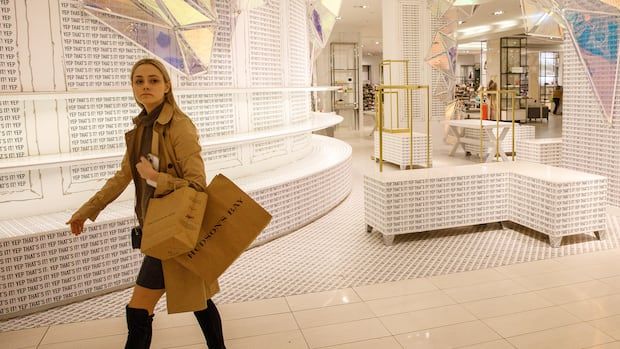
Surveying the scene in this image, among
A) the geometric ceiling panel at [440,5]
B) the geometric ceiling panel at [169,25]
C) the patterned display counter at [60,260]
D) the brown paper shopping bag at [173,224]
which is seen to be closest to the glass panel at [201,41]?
the geometric ceiling panel at [169,25]

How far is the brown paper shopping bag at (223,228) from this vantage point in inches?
80.1

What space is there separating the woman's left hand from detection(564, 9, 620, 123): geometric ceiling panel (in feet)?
17.9

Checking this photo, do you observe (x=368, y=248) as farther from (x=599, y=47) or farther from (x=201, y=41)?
(x=599, y=47)

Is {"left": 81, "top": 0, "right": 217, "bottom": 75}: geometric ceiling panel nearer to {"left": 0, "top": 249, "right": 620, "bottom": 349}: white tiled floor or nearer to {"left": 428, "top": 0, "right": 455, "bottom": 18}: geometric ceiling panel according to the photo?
{"left": 0, "top": 249, "right": 620, "bottom": 349}: white tiled floor

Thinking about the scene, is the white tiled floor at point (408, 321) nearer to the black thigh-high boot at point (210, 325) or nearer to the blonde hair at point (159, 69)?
the black thigh-high boot at point (210, 325)

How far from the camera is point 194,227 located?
6.32 ft

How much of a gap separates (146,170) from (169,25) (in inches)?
110

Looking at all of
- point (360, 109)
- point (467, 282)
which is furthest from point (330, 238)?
point (360, 109)

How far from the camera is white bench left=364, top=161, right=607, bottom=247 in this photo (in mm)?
4516

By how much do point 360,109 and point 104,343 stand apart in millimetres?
15902

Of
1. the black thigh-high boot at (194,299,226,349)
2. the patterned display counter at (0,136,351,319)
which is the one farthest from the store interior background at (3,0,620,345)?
the black thigh-high boot at (194,299,226,349)

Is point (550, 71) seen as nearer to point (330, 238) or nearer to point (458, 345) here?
point (330, 238)

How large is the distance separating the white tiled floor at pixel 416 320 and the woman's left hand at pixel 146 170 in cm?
128

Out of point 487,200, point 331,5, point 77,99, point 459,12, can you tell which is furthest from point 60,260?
point 459,12
